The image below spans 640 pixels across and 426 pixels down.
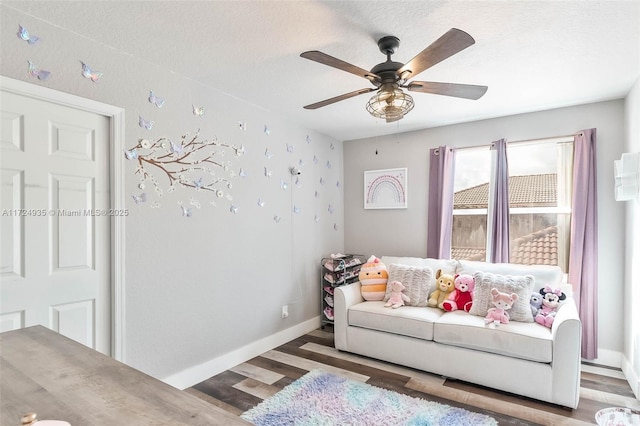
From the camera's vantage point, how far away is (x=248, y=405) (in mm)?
2459

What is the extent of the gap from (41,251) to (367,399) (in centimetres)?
238

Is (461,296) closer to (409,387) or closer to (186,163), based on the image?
(409,387)

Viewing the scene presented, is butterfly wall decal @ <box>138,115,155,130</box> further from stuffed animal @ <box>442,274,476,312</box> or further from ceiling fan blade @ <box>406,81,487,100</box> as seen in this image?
stuffed animal @ <box>442,274,476,312</box>

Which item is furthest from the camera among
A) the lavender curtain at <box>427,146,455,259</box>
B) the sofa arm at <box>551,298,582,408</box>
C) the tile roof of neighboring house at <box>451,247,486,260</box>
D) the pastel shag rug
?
the lavender curtain at <box>427,146,455,259</box>

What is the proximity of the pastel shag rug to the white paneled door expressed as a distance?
125 centimetres

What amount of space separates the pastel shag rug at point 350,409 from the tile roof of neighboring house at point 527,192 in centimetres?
224

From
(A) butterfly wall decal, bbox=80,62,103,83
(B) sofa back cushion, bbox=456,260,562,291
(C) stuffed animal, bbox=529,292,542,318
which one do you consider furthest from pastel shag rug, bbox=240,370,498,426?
(A) butterfly wall decal, bbox=80,62,103,83

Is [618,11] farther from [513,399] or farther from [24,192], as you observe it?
[24,192]

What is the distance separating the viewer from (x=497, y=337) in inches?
103

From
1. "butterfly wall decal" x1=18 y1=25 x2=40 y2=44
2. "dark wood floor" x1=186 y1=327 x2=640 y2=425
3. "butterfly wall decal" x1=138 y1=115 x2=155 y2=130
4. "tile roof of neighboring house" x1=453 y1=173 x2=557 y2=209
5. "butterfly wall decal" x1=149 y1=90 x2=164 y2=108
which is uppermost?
"butterfly wall decal" x1=18 y1=25 x2=40 y2=44

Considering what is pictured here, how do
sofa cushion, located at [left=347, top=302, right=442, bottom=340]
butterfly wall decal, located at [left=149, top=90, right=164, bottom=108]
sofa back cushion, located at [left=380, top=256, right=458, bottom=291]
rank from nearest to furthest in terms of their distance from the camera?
butterfly wall decal, located at [left=149, top=90, right=164, bottom=108] → sofa cushion, located at [left=347, top=302, right=442, bottom=340] → sofa back cushion, located at [left=380, top=256, right=458, bottom=291]

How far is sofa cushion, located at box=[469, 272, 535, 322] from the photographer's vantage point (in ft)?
9.20

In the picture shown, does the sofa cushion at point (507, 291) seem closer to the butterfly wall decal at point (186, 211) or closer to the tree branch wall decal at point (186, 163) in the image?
the tree branch wall decal at point (186, 163)

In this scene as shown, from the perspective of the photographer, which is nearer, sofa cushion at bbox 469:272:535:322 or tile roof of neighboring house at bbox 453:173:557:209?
sofa cushion at bbox 469:272:535:322
